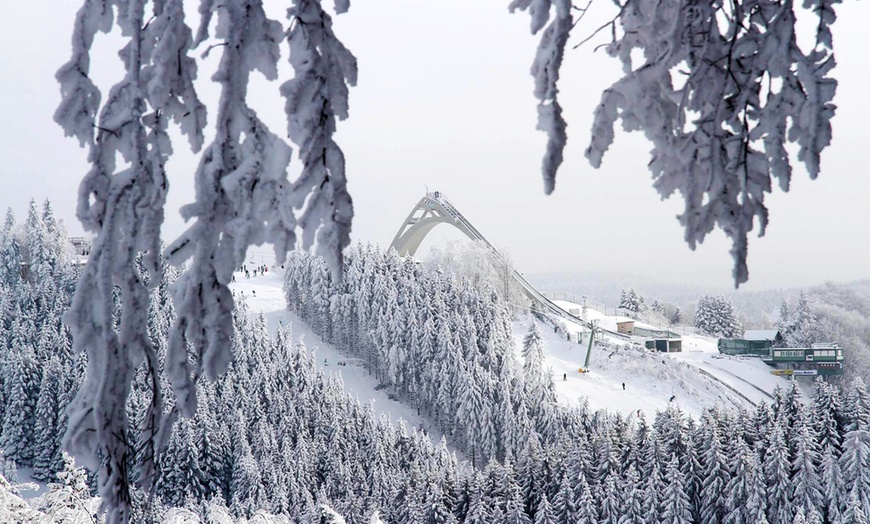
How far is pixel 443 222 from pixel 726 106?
70961mm

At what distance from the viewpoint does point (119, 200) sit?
179 centimetres

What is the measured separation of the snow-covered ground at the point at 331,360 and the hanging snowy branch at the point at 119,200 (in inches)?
1513

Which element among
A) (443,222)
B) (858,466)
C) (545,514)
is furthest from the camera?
(443,222)

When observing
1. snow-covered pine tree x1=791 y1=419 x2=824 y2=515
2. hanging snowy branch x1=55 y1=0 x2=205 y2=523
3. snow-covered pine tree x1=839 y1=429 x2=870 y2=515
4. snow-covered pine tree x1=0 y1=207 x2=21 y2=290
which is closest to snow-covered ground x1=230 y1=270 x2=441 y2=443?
snow-covered pine tree x1=0 y1=207 x2=21 y2=290

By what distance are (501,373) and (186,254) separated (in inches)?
1785

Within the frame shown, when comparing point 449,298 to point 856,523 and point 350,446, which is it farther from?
point 856,523

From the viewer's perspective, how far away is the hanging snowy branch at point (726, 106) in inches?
76.1

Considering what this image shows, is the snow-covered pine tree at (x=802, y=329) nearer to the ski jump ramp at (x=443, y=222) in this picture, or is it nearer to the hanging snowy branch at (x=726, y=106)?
the ski jump ramp at (x=443, y=222)

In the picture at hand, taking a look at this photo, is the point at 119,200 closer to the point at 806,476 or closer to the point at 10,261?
the point at 806,476

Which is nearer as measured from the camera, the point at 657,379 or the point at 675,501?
the point at 675,501

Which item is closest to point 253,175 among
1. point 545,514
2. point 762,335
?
point 545,514

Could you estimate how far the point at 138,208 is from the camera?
1.80m

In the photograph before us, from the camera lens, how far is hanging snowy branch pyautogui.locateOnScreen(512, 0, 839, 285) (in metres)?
1.93

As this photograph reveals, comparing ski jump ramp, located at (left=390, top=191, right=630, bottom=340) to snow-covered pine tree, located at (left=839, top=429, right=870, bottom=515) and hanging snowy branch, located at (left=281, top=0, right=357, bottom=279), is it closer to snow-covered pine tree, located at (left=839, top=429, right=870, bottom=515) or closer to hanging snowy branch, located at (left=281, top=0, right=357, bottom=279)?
snow-covered pine tree, located at (left=839, top=429, right=870, bottom=515)
